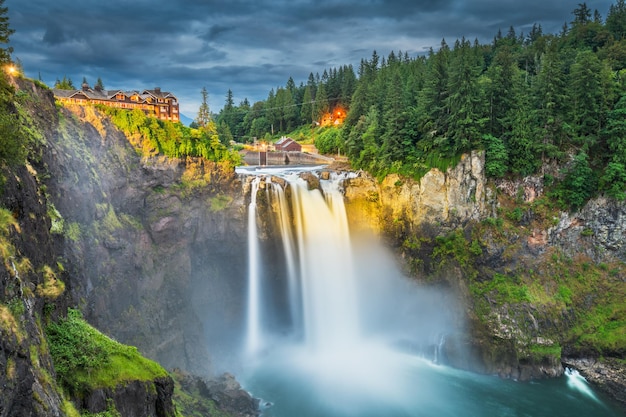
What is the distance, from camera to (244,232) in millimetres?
31938

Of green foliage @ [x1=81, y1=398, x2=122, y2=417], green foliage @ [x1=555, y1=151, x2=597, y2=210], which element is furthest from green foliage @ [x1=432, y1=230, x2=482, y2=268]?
green foliage @ [x1=81, y1=398, x2=122, y2=417]

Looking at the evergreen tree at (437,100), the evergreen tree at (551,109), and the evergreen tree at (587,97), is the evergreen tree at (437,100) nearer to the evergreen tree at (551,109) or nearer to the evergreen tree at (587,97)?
the evergreen tree at (551,109)

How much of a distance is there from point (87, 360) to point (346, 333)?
22.5 metres

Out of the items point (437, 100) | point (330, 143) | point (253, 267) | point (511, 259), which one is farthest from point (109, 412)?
point (330, 143)

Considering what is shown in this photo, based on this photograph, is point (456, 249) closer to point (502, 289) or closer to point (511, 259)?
point (511, 259)

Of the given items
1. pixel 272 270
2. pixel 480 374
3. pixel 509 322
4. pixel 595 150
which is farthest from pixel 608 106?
pixel 272 270

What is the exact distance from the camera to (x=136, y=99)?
4053 centimetres

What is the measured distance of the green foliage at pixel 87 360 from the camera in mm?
10820

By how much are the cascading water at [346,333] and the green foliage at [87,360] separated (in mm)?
12834

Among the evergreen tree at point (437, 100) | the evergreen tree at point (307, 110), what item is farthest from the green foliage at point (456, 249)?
the evergreen tree at point (307, 110)

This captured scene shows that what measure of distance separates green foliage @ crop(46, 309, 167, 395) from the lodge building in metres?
24.5

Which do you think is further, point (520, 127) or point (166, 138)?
point (520, 127)

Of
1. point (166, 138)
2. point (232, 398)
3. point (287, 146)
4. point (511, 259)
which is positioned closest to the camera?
point (232, 398)

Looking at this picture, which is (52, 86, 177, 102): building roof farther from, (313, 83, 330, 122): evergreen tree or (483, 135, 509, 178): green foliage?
(313, 83, 330, 122): evergreen tree
